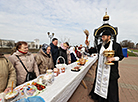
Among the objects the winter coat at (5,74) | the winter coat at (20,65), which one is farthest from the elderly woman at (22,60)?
the winter coat at (5,74)

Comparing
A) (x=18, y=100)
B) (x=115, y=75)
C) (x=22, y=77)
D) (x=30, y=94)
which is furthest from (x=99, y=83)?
(x=22, y=77)

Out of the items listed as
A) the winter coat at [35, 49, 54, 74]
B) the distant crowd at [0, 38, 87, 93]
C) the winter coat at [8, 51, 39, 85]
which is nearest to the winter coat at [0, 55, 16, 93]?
the distant crowd at [0, 38, 87, 93]

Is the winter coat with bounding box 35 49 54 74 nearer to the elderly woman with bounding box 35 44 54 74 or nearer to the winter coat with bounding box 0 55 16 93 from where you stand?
the elderly woman with bounding box 35 44 54 74

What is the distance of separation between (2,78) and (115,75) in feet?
8.23

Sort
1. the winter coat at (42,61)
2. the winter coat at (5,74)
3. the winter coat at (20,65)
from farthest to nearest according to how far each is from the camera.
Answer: the winter coat at (42,61)
the winter coat at (20,65)
the winter coat at (5,74)

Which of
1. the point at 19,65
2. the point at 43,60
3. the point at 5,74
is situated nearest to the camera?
the point at 5,74

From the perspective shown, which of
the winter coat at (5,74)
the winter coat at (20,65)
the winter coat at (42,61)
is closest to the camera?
the winter coat at (5,74)

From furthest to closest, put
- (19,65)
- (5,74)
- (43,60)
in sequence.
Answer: (43,60), (19,65), (5,74)

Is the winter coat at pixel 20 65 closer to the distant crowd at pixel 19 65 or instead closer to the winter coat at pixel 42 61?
the distant crowd at pixel 19 65

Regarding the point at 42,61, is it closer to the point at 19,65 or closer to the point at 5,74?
the point at 19,65

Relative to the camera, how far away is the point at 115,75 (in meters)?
1.87

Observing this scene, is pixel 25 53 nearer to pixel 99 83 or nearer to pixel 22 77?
pixel 22 77

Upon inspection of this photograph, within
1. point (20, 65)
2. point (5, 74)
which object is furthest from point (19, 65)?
point (5, 74)

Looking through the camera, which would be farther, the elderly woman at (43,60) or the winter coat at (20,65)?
the elderly woman at (43,60)
